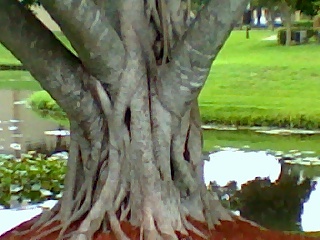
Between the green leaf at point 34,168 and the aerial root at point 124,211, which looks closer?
the aerial root at point 124,211

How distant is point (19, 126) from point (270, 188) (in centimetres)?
760

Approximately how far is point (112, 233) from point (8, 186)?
409 centimetres

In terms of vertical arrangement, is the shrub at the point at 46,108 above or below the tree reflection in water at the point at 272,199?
above

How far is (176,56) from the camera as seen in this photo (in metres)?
4.99

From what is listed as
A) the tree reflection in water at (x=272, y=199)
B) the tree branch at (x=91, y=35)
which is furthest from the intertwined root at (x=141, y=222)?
the tree reflection in water at (x=272, y=199)

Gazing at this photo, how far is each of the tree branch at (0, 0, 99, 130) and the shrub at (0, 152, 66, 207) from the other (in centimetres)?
349

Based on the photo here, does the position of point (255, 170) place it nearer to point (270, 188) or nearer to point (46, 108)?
point (270, 188)

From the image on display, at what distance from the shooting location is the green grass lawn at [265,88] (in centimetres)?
1553

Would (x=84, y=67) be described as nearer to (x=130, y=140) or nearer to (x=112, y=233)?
(x=130, y=140)

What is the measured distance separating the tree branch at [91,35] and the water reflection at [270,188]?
10.7 ft

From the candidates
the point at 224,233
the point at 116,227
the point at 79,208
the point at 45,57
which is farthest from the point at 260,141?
the point at 45,57

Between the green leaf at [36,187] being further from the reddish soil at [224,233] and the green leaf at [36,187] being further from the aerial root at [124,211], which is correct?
the aerial root at [124,211]

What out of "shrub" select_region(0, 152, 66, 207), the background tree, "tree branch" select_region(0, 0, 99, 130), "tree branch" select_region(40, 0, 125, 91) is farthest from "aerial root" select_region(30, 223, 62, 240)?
the background tree

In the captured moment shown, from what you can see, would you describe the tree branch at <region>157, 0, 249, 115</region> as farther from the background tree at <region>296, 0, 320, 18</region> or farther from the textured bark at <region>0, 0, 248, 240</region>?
the background tree at <region>296, 0, 320, 18</region>
